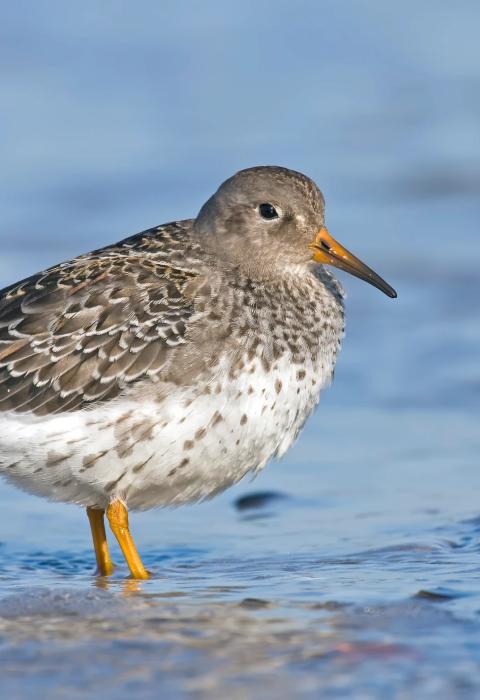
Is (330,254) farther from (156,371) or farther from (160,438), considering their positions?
(160,438)

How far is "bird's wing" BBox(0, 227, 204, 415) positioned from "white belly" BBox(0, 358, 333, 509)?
0.42 feet

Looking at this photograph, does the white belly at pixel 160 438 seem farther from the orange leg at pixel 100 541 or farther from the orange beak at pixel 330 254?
the orange beak at pixel 330 254

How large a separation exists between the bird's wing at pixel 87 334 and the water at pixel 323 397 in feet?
3.30

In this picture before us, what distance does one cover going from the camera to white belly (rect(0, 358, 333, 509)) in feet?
25.0

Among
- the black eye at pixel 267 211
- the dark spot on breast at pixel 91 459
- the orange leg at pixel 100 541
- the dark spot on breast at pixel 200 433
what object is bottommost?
the orange leg at pixel 100 541

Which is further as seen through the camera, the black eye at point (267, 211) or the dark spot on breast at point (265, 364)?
the black eye at point (267, 211)

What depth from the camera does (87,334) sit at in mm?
7812

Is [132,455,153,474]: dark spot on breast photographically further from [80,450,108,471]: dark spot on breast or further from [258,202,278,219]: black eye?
[258,202,278,219]: black eye

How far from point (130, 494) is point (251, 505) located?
4.94 feet

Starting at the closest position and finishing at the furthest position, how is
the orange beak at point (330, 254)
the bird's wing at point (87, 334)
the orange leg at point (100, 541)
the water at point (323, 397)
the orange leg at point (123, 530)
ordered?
the water at point (323, 397) → the bird's wing at point (87, 334) → the orange leg at point (123, 530) → the orange leg at point (100, 541) → the orange beak at point (330, 254)

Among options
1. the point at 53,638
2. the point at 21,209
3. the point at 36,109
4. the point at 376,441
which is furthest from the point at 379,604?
the point at 36,109

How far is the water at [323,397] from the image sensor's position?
6035 millimetres

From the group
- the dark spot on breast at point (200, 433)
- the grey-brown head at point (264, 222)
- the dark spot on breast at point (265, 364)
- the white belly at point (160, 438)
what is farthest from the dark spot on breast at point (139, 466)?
the grey-brown head at point (264, 222)

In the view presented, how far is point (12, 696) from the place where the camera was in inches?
217
